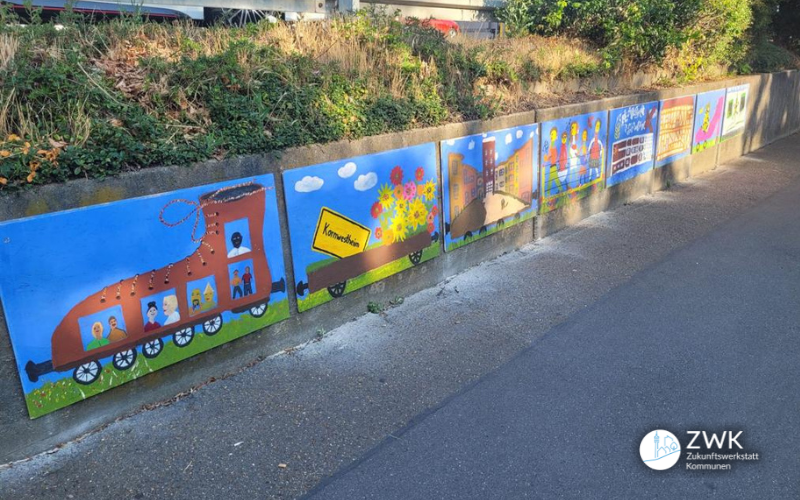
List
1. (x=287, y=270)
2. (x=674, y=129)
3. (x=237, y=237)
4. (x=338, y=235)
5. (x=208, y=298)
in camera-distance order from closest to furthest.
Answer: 1. (x=208, y=298)
2. (x=237, y=237)
3. (x=287, y=270)
4. (x=338, y=235)
5. (x=674, y=129)

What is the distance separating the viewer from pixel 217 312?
451 cm

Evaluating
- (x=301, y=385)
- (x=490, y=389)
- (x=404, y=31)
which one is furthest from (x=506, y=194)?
(x=301, y=385)

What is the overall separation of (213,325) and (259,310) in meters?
0.40

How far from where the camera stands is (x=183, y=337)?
433 cm

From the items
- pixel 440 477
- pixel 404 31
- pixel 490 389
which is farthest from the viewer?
pixel 404 31

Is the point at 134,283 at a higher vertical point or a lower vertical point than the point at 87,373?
higher

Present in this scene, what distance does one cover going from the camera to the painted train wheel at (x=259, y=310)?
15.6 ft

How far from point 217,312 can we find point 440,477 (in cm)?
203

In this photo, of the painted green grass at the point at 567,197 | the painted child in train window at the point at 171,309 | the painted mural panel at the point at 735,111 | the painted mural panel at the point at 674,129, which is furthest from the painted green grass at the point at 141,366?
the painted mural panel at the point at 735,111

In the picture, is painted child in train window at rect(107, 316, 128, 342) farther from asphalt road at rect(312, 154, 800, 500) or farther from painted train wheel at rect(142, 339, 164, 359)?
asphalt road at rect(312, 154, 800, 500)

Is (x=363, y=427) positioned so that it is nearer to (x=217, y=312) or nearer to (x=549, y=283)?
(x=217, y=312)

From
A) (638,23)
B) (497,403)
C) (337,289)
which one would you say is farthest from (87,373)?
(638,23)

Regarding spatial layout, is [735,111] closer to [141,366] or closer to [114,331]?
[141,366]

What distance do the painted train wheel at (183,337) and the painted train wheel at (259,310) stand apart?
514mm
